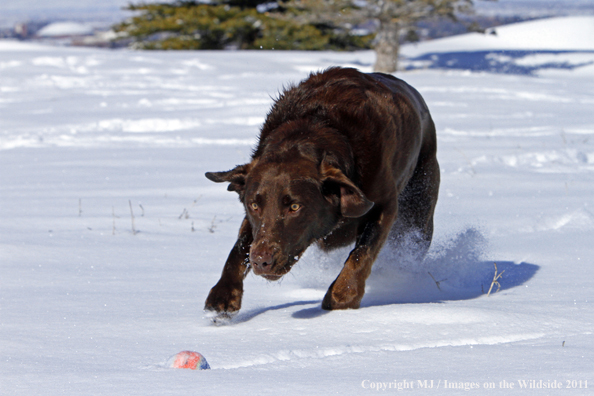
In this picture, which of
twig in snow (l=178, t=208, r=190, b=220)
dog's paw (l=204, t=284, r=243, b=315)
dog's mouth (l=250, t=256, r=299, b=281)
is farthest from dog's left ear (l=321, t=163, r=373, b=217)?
twig in snow (l=178, t=208, r=190, b=220)

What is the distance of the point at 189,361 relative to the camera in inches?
86.7

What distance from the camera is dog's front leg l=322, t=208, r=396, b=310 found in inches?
120

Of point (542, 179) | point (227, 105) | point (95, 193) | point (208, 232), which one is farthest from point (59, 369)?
point (227, 105)

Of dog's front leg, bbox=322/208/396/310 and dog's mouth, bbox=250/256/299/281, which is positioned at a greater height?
dog's mouth, bbox=250/256/299/281

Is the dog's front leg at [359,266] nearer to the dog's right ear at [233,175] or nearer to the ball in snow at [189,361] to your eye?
the dog's right ear at [233,175]

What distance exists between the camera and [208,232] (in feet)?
15.6

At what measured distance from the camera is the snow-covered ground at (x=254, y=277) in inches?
84.0

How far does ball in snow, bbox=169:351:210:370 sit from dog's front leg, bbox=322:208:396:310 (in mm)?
942

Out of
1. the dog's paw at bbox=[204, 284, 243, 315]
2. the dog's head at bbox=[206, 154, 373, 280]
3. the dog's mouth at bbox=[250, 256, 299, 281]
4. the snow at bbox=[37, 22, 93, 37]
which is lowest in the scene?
the snow at bbox=[37, 22, 93, 37]

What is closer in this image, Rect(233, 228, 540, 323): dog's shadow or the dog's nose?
the dog's nose

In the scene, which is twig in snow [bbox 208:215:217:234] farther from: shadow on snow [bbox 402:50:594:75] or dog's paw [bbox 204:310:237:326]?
shadow on snow [bbox 402:50:594:75]

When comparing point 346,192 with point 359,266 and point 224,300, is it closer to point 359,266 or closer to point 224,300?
point 359,266

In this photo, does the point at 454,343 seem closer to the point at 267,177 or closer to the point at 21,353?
the point at 267,177

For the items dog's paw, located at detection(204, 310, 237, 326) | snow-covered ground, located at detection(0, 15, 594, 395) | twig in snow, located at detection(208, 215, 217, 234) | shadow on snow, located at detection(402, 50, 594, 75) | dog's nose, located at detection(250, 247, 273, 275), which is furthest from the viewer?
shadow on snow, located at detection(402, 50, 594, 75)
